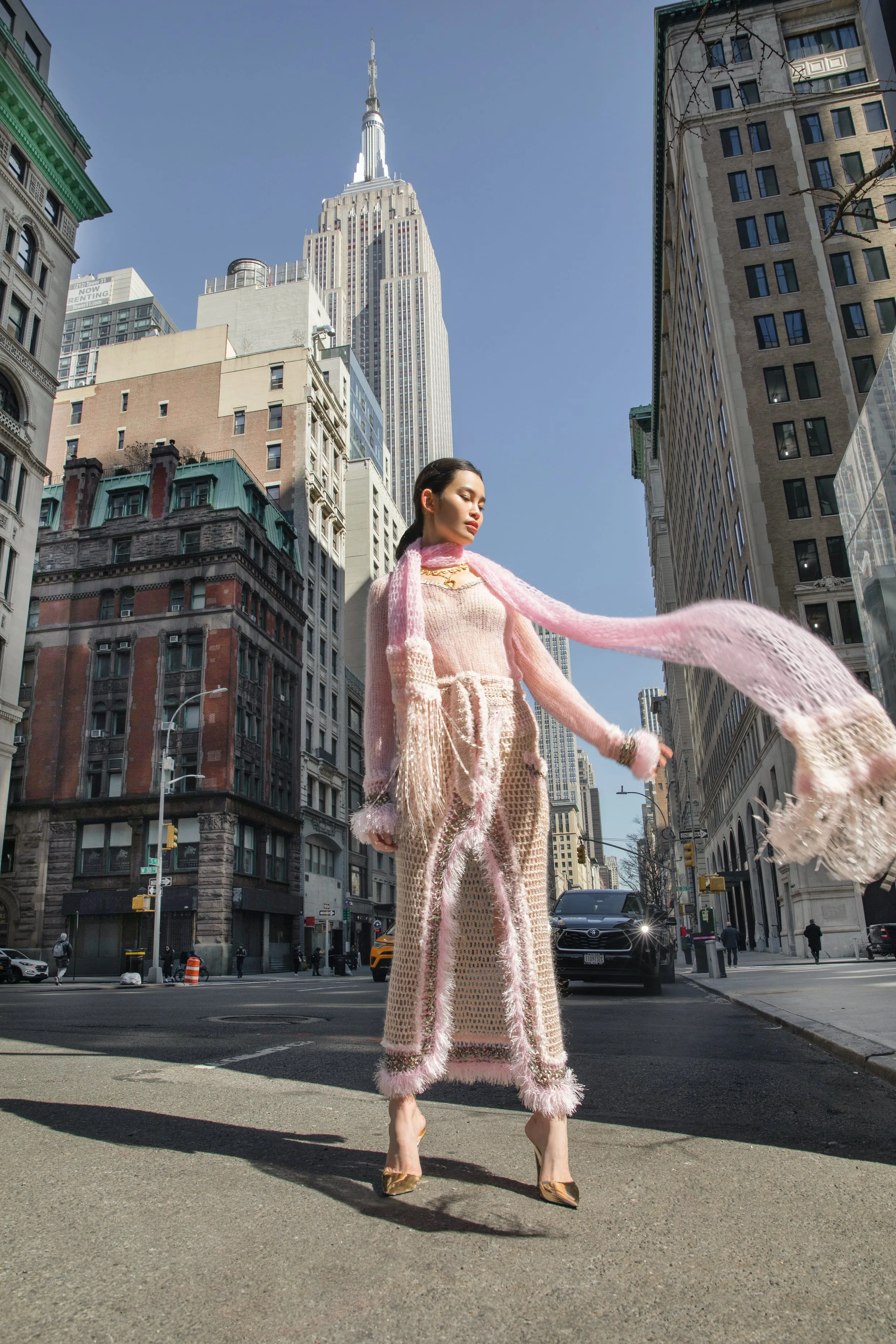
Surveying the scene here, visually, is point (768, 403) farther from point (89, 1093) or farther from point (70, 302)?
point (70, 302)

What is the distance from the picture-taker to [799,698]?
2.80 meters

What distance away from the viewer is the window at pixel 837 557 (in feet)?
127

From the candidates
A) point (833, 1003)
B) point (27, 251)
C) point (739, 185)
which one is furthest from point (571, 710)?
point (739, 185)

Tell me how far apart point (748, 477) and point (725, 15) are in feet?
86.0

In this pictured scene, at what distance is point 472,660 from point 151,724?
41.1 meters

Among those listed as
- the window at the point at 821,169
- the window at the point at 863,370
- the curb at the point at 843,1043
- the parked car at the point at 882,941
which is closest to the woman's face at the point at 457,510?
the curb at the point at 843,1043

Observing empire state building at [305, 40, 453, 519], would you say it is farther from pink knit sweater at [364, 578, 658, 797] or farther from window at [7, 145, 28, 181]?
pink knit sweater at [364, 578, 658, 797]

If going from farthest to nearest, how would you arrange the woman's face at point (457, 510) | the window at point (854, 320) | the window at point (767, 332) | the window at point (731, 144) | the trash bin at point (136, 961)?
the window at point (731, 144), the window at point (767, 332), the window at point (854, 320), the trash bin at point (136, 961), the woman's face at point (457, 510)

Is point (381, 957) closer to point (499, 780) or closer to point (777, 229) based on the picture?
point (499, 780)

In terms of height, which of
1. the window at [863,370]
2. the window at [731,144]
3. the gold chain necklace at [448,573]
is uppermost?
the window at [731,144]

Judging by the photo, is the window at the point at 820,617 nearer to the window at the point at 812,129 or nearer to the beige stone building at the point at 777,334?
the beige stone building at the point at 777,334

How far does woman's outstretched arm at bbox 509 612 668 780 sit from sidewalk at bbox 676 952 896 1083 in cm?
299

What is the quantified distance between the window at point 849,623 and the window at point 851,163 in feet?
79.8

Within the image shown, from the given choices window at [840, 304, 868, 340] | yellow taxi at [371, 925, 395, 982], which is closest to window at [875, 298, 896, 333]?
window at [840, 304, 868, 340]
